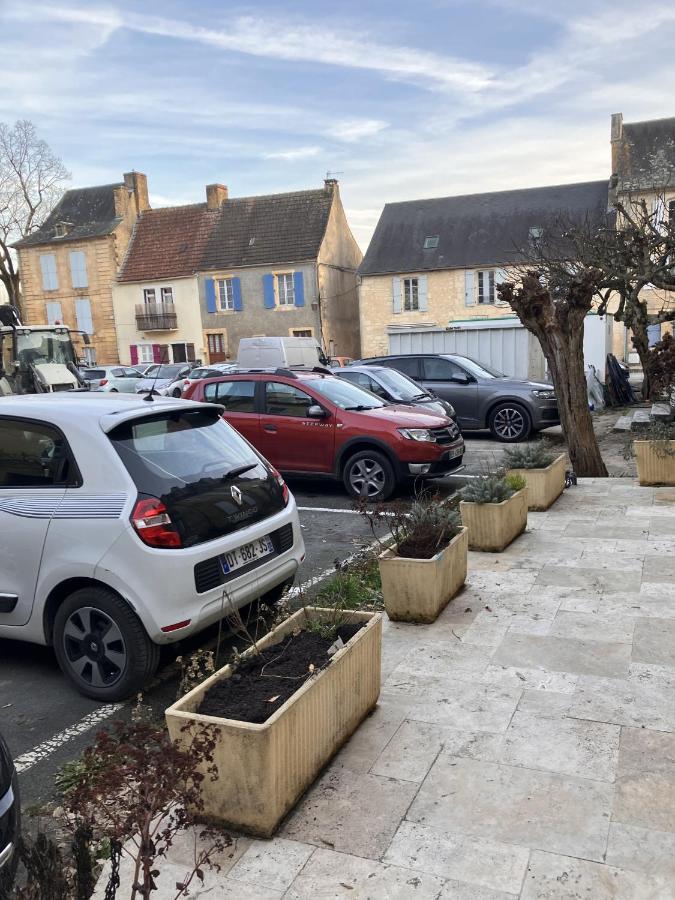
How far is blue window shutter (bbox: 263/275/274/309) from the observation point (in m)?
35.8

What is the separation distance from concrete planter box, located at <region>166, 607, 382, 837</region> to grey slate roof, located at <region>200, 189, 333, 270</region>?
3341cm

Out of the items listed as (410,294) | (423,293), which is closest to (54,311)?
(410,294)

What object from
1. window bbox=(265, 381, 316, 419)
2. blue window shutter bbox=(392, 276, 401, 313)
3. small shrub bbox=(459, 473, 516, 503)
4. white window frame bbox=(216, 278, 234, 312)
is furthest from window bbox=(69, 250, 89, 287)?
small shrub bbox=(459, 473, 516, 503)

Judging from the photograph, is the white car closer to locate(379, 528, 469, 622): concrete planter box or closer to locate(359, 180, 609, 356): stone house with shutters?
locate(379, 528, 469, 622): concrete planter box

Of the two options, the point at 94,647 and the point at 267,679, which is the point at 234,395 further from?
the point at 267,679

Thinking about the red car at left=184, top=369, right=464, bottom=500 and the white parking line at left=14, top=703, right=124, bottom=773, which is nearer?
the white parking line at left=14, top=703, right=124, bottom=773

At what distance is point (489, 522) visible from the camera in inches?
247

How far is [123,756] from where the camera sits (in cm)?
213

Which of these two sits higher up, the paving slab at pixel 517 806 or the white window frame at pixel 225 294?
the white window frame at pixel 225 294

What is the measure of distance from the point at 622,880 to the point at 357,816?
989 mm

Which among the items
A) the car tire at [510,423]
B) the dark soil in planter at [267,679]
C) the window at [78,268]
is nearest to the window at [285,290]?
the window at [78,268]

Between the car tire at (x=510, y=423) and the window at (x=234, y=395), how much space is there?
20.4 ft

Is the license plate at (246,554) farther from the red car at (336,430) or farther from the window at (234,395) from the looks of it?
the window at (234,395)

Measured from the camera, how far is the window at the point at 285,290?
3572cm
